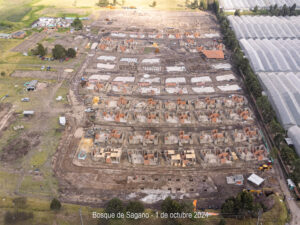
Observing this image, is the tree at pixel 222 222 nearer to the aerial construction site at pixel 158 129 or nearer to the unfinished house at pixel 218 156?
the aerial construction site at pixel 158 129

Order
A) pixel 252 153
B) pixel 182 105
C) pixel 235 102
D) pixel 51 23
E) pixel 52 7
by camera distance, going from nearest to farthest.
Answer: pixel 252 153 → pixel 182 105 → pixel 235 102 → pixel 51 23 → pixel 52 7

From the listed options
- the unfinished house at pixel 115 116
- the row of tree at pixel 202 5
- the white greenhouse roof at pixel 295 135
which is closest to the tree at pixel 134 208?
the unfinished house at pixel 115 116

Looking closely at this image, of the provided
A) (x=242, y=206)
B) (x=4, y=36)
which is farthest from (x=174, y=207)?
(x=4, y=36)

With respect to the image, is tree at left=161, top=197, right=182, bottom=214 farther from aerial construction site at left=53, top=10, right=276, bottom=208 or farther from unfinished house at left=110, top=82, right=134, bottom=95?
unfinished house at left=110, top=82, right=134, bottom=95

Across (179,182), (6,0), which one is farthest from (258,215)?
(6,0)

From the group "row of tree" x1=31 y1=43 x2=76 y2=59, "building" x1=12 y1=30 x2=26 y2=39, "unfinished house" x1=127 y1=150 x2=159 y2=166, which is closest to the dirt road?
"unfinished house" x1=127 y1=150 x2=159 y2=166

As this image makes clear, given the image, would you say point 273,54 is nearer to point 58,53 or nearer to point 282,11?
point 282,11
